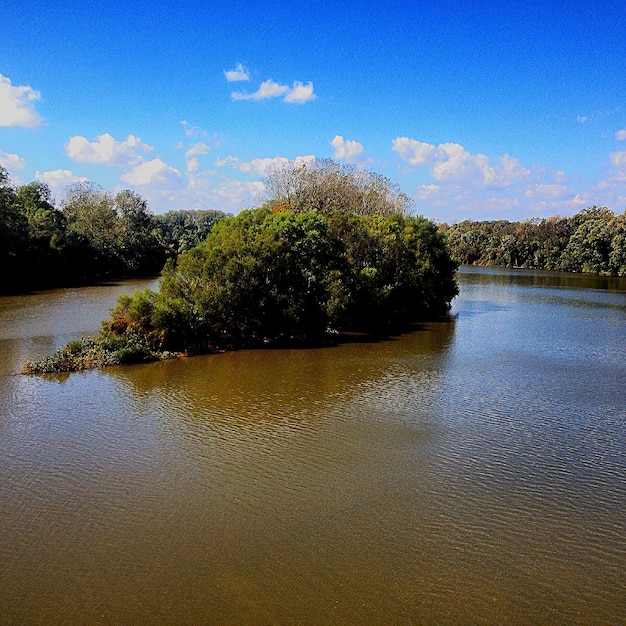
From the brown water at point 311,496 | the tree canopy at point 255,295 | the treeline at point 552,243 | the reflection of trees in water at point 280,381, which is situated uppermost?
the treeline at point 552,243

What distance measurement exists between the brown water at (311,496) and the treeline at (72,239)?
113 ft

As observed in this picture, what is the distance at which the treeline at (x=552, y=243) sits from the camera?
96312 mm

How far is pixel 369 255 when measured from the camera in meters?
39.1

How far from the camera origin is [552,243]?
111 metres

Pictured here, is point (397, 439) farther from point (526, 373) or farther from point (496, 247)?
point (496, 247)

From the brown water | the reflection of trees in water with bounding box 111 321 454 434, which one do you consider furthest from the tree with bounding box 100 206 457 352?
the brown water

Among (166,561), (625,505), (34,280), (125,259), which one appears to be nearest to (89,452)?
(166,561)

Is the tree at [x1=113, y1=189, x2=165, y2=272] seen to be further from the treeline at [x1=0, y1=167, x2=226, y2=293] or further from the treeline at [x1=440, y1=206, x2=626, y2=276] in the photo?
the treeline at [x1=440, y1=206, x2=626, y2=276]

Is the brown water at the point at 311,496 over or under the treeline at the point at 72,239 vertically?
under

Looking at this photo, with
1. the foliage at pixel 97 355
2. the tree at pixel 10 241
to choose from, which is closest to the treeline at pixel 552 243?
the tree at pixel 10 241

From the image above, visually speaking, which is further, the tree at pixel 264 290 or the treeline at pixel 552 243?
the treeline at pixel 552 243

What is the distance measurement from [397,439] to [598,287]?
2535 inches

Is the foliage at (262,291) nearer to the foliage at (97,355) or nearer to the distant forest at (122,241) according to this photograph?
the foliage at (97,355)

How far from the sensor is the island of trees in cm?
2636
